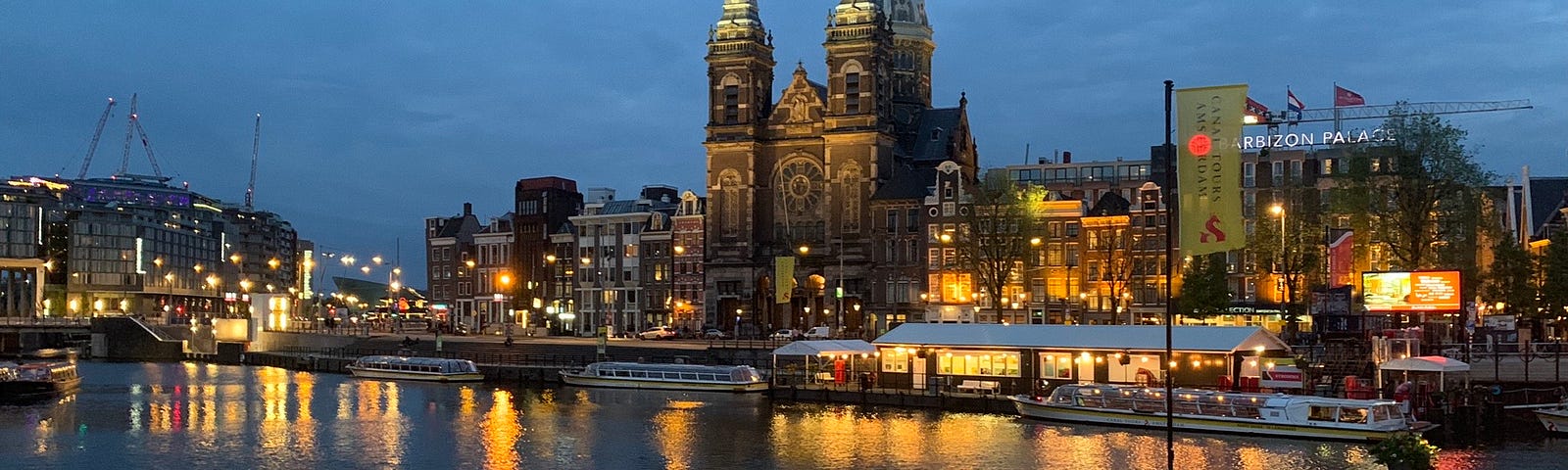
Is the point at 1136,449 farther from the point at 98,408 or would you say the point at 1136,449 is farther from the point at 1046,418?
the point at 98,408

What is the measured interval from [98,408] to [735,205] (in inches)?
2950

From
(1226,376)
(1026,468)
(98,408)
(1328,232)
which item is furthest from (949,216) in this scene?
(1026,468)

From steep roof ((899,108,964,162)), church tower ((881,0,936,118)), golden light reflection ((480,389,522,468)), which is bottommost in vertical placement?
golden light reflection ((480,389,522,468))

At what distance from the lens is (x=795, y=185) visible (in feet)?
503

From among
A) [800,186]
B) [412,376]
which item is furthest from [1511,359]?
[800,186]

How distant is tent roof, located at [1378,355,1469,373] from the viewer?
71.4m

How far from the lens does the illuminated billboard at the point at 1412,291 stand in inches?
3029

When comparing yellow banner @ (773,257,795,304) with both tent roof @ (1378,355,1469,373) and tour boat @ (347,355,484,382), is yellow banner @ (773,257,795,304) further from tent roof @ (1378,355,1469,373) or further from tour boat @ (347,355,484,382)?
tent roof @ (1378,355,1469,373)

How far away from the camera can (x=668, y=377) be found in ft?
326

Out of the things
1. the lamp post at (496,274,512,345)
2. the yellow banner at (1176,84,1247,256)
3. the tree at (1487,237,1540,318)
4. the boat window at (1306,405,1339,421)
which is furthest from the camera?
the lamp post at (496,274,512,345)

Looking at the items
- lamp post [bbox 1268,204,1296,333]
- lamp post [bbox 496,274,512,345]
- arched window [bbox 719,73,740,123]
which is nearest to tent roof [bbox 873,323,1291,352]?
lamp post [bbox 1268,204,1296,333]

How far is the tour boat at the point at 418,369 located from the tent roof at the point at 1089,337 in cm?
3556

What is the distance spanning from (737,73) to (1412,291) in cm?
8557

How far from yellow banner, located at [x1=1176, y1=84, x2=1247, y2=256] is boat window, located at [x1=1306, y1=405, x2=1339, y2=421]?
19.2 metres
